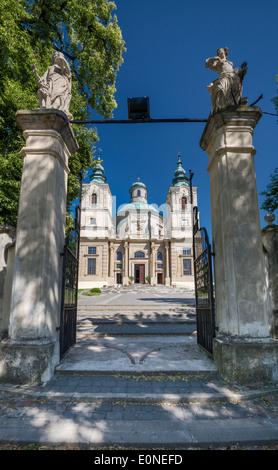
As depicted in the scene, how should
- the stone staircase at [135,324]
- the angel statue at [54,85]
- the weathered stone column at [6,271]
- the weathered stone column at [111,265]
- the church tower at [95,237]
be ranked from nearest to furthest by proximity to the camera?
the weathered stone column at [6,271] < the angel statue at [54,85] < the stone staircase at [135,324] < the church tower at [95,237] < the weathered stone column at [111,265]

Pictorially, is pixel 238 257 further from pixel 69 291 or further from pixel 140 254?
pixel 140 254

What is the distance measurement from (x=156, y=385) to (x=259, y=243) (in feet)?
7.93

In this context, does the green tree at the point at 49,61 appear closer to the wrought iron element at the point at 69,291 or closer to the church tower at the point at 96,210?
the wrought iron element at the point at 69,291

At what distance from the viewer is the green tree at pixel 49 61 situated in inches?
368

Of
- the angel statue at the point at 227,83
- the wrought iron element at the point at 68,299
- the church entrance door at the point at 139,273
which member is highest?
the angel statue at the point at 227,83

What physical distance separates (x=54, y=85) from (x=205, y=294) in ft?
14.6

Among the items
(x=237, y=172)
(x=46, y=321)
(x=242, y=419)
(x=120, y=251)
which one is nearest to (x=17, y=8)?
(x=237, y=172)

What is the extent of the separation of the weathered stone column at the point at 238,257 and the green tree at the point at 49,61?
751 cm

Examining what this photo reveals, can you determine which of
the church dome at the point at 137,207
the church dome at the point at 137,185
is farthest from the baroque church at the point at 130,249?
the church dome at the point at 137,185

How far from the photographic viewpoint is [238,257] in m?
3.90

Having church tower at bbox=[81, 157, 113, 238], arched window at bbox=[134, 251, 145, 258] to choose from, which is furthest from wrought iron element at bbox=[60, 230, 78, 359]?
arched window at bbox=[134, 251, 145, 258]

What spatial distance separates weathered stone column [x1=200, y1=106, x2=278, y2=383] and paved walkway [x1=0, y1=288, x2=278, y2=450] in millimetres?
325
